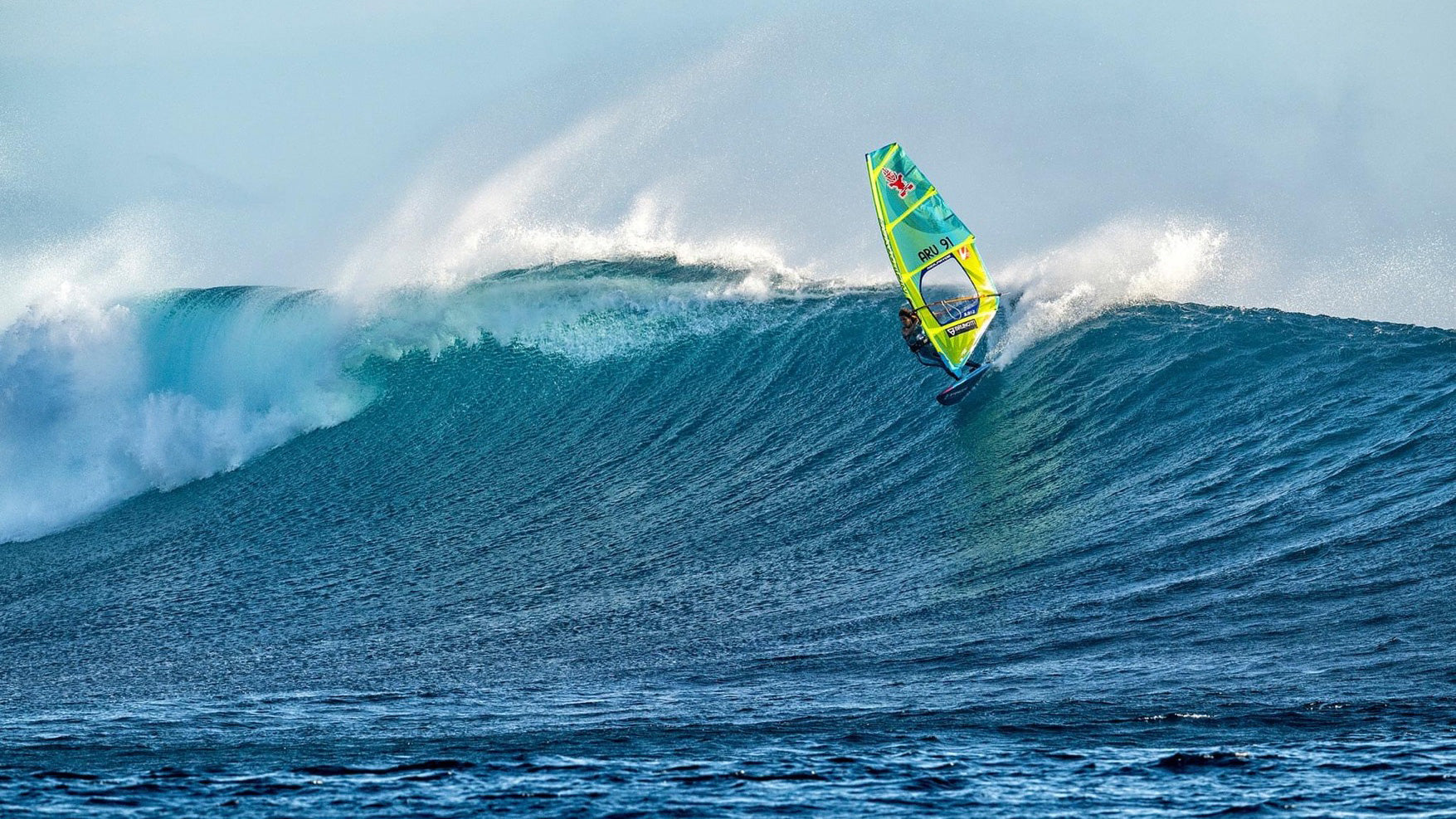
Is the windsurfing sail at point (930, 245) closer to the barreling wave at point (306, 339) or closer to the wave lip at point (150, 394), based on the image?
the barreling wave at point (306, 339)

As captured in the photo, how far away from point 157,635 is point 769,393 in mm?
9191

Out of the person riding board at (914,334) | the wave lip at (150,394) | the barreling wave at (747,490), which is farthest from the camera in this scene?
the wave lip at (150,394)

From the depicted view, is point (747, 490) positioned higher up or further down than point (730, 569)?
higher up

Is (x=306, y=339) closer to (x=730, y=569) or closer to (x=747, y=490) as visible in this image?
(x=747, y=490)

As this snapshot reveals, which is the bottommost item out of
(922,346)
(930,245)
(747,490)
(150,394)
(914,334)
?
(747,490)

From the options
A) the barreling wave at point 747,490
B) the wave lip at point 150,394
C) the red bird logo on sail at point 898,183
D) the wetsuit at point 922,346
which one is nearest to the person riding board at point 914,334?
the wetsuit at point 922,346

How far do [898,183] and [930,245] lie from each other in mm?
979

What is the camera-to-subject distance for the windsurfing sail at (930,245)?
1684cm

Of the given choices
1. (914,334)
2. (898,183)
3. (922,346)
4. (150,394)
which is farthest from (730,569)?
(150,394)

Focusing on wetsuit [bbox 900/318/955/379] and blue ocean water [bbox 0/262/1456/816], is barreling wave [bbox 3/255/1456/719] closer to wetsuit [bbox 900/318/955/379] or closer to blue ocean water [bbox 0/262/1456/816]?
blue ocean water [bbox 0/262/1456/816]

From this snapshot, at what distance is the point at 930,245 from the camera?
55.7 feet

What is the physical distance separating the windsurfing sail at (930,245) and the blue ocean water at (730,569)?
2.78ft

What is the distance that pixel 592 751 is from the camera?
266 inches

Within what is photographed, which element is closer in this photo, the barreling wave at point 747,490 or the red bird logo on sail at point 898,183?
the barreling wave at point 747,490
